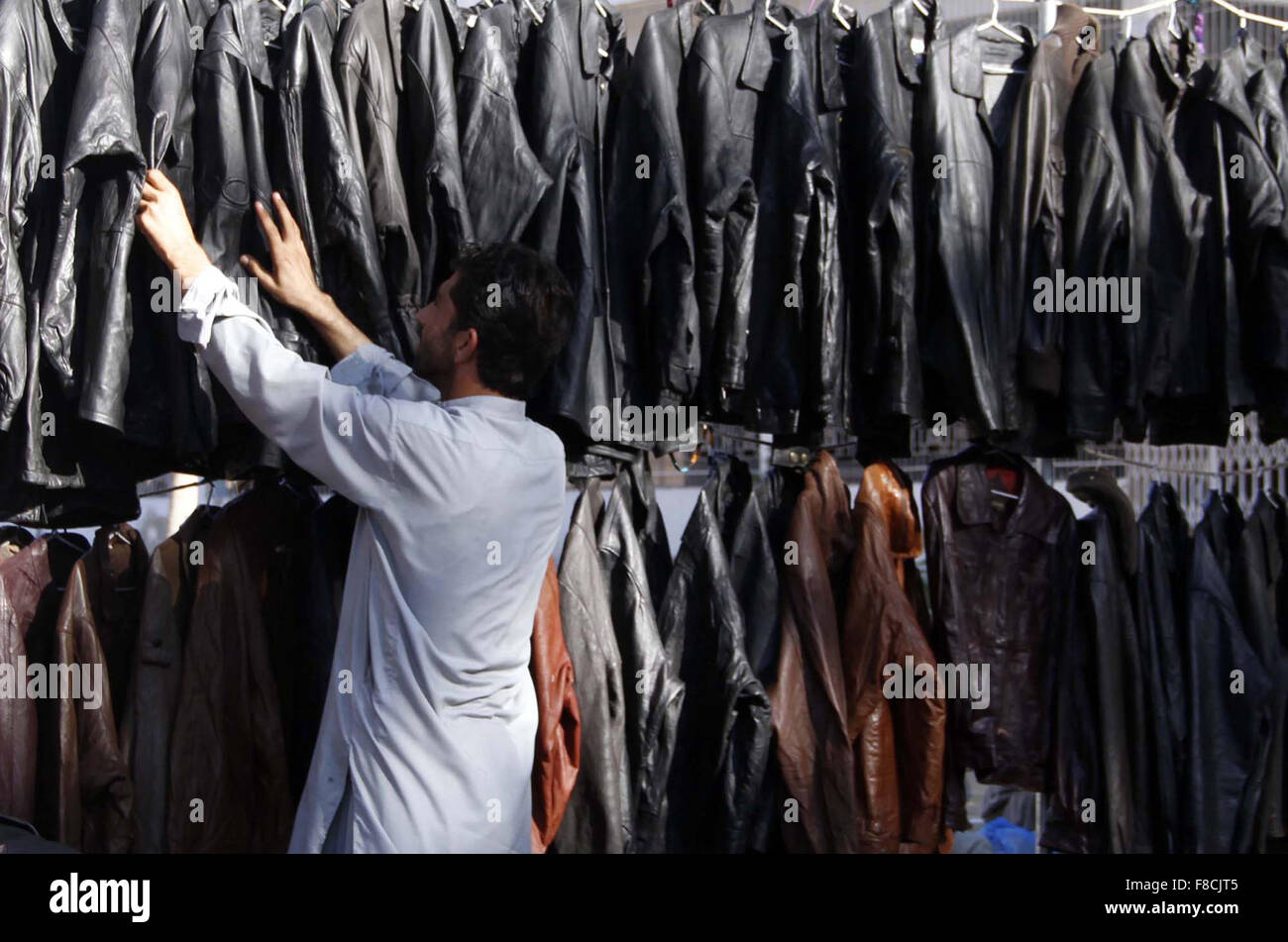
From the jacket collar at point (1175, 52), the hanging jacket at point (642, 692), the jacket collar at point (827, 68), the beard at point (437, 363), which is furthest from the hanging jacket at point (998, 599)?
the beard at point (437, 363)

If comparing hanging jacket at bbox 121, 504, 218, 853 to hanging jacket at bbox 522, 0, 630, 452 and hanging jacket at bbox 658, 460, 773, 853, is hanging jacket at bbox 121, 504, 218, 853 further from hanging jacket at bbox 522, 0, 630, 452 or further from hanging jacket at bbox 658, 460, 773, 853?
hanging jacket at bbox 658, 460, 773, 853

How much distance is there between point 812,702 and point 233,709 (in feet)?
5.39

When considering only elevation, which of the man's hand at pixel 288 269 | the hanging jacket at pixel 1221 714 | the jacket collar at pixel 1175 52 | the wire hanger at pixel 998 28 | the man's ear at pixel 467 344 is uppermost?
the wire hanger at pixel 998 28

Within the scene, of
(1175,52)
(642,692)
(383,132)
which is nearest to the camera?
(383,132)

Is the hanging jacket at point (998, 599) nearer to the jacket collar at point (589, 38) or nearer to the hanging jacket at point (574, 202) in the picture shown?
the hanging jacket at point (574, 202)

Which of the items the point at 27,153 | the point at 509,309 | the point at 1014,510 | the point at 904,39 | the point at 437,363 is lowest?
the point at 1014,510

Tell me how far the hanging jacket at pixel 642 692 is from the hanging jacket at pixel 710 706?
7cm

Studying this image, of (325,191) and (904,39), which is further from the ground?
(904,39)

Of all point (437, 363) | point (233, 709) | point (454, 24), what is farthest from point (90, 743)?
point (454, 24)

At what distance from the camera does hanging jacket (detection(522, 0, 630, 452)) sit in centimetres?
360

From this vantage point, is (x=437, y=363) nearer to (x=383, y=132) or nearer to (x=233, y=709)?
(x=383, y=132)

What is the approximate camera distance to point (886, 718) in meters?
3.97

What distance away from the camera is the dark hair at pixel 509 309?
9.36 ft

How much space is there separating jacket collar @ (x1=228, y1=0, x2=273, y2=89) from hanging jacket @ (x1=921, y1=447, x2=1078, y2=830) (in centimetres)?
231
